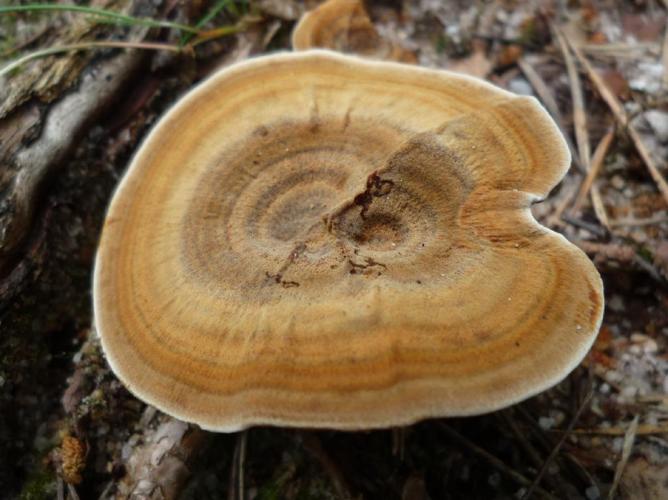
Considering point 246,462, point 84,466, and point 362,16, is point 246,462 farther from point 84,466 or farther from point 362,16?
point 362,16

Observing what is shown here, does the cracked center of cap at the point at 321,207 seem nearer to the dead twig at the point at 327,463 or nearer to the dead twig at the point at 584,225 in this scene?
the dead twig at the point at 327,463

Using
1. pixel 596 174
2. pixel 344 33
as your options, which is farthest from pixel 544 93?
pixel 344 33

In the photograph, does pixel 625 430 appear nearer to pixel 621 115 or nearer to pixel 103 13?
pixel 621 115

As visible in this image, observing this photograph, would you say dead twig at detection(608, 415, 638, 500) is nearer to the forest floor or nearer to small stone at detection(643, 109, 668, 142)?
the forest floor

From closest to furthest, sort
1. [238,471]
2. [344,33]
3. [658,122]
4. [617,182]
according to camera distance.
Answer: [238,471] < [617,182] < [658,122] < [344,33]

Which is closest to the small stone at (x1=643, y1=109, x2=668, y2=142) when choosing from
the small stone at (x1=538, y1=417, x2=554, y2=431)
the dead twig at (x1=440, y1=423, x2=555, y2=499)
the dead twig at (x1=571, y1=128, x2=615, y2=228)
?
the dead twig at (x1=571, y1=128, x2=615, y2=228)

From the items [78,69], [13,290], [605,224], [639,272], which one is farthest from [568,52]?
[13,290]
